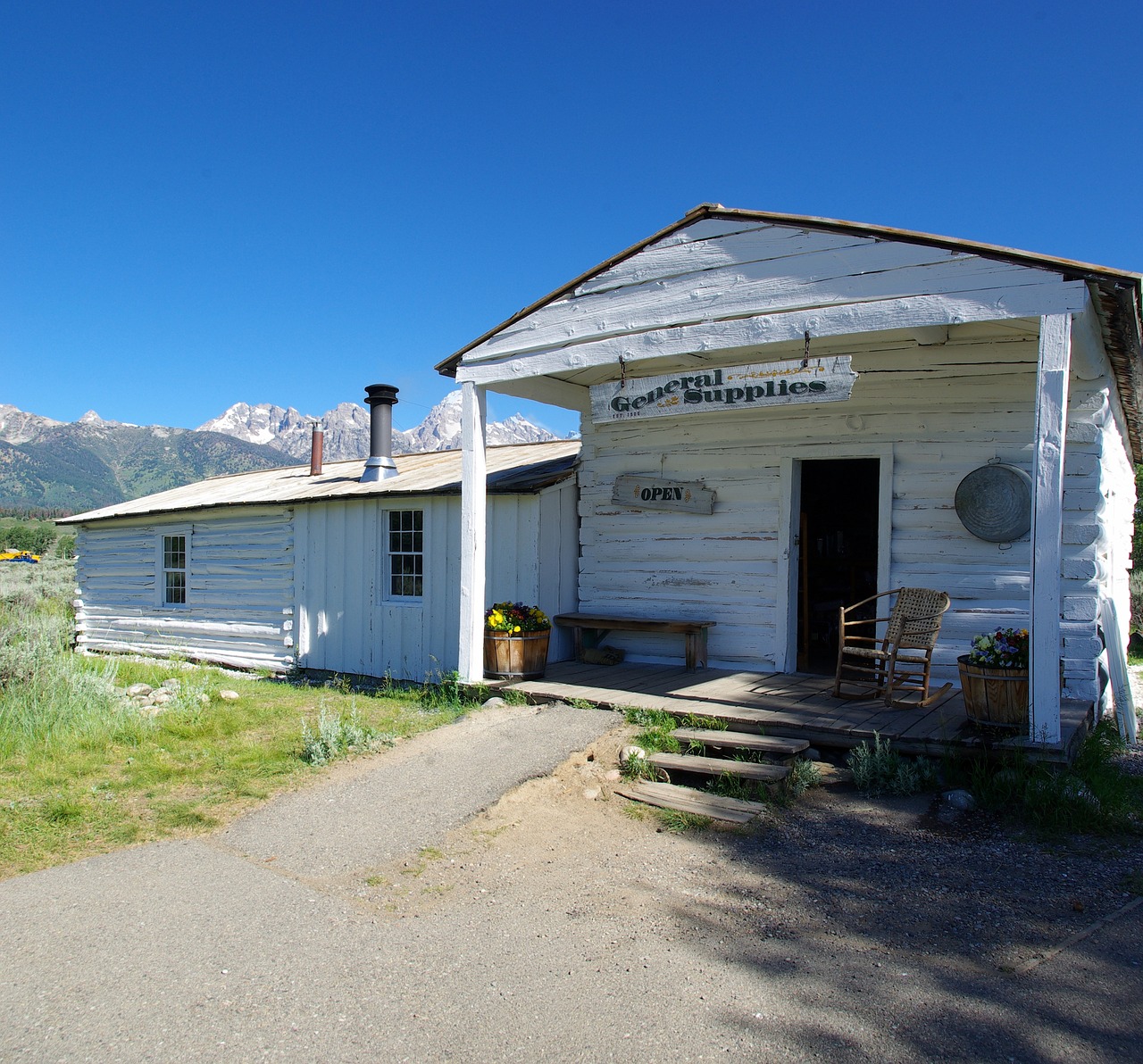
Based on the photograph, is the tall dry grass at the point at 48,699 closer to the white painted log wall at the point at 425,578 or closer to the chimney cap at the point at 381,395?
the white painted log wall at the point at 425,578

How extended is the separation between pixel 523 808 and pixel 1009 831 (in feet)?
9.37

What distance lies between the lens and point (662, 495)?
9.14 meters

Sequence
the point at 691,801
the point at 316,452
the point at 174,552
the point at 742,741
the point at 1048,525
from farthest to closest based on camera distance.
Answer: the point at 174,552
the point at 316,452
the point at 742,741
the point at 691,801
the point at 1048,525

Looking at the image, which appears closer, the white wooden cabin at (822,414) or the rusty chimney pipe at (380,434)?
the white wooden cabin at (822,414)

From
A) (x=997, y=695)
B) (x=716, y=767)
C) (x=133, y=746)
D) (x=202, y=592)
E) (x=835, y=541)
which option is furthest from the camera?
(x=202, y=592)

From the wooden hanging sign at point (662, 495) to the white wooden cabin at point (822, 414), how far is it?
4cm

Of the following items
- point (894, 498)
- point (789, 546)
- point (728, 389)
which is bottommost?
point (789, 546)

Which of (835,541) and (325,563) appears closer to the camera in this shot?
(835,541)

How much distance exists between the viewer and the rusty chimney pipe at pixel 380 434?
12031mm

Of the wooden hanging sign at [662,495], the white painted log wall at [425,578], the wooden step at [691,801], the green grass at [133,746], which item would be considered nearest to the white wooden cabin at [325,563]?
the white painted log wall at [425,578]

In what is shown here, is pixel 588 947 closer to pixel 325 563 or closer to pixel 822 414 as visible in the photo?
pixel 822 414

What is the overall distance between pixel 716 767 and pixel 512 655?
2889 millimetres

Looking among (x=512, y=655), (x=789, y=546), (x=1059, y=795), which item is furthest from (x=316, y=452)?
(x=1059, y=795)

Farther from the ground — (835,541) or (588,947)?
(835,541)
